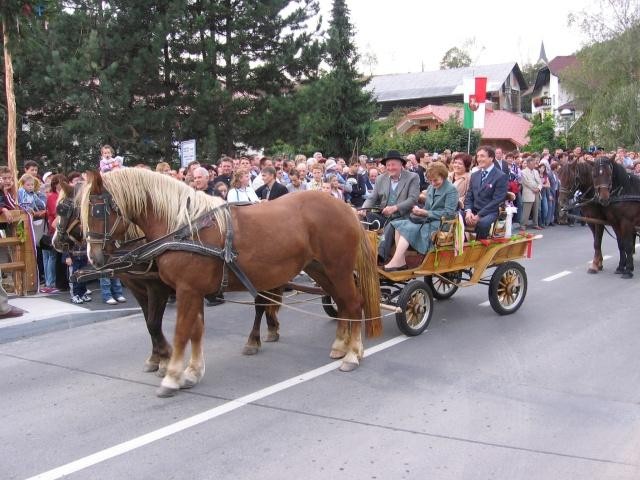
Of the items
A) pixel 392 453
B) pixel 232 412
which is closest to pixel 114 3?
pixel 232 412

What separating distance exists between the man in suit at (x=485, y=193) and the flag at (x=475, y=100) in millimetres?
9003

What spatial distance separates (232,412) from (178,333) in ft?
2.58

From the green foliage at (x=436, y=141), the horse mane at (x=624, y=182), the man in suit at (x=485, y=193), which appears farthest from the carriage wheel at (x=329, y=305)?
the green foliage at (x=436, y=141)

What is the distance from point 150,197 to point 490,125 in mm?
48546

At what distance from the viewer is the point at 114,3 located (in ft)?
49.2

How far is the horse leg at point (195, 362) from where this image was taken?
5180 millimetres

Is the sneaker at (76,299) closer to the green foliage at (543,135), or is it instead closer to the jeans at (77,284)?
the jeans at (77,284)

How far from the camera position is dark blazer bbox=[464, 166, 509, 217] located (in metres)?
7.54

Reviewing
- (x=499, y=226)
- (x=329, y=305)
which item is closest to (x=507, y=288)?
(x=499, y=226)

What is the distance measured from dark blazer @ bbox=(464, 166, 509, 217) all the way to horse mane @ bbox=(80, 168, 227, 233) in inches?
148

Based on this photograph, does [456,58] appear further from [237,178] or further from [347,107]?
[237,178]

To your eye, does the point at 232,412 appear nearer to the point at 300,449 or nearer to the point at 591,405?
the point at 300,449

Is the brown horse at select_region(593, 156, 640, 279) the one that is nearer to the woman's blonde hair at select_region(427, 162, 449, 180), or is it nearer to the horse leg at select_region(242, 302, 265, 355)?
the woman's blonde hair at select_region(427, 162, 449, 180)

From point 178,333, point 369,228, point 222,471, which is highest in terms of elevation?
point 369,228
